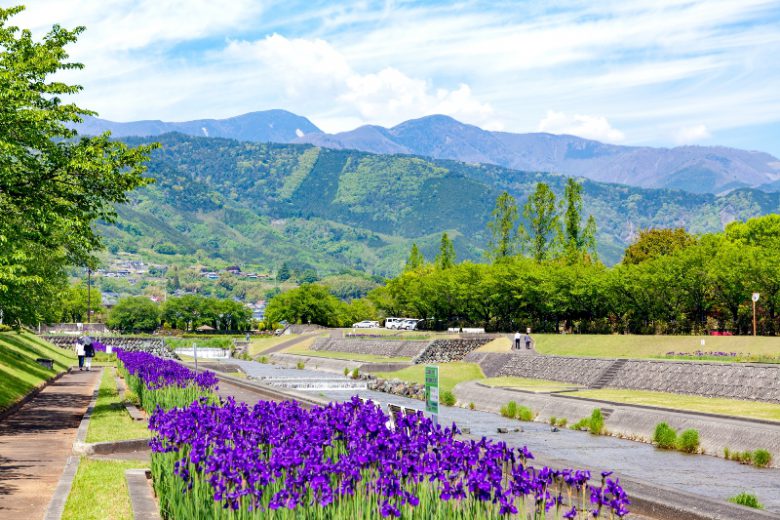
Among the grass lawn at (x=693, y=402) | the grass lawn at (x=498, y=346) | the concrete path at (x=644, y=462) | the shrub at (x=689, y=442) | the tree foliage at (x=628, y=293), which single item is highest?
the tree foliage at (x=628, y=293)

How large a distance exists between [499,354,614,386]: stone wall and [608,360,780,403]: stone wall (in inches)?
136

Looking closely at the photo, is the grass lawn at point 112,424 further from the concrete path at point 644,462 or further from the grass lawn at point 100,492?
the concrete path at point 644,462

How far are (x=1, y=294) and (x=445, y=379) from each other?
43.1 m

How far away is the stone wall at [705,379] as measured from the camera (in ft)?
137

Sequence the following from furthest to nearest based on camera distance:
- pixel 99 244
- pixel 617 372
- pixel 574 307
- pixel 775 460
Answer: pixel 574 307 < pixel 617 372 < pixel 99 244 < pixel 775 460

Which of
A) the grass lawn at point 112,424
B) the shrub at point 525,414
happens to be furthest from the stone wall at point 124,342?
the grass lawn at point 112,424

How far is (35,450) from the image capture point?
909 inches

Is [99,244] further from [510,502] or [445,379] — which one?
[445,379]

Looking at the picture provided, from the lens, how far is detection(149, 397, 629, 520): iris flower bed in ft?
34.7

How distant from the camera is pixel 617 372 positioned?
55.4 m

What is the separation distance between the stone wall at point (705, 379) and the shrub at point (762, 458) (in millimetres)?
14403

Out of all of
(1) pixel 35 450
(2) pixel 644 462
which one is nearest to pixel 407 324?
(2) pixel 644 462

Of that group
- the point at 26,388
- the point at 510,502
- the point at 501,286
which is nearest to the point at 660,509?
the point at 510,502

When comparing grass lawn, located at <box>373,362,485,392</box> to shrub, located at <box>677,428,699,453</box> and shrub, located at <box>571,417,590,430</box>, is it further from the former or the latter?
shrub, located at <box>677,428,699,453</box>
